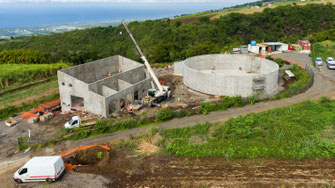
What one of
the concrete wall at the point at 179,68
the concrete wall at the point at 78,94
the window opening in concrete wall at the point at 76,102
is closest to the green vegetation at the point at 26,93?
the window opening in concrete wall at the point at 76,102

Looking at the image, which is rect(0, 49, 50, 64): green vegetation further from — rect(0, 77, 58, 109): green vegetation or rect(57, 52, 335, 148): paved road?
rect(57, 52, 335, 148): paved road

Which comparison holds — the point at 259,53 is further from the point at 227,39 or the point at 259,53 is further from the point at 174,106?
the point at 174,106

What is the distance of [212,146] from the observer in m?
20.0

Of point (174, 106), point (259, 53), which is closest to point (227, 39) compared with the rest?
point (259, 53)

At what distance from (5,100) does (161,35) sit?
49427 mm

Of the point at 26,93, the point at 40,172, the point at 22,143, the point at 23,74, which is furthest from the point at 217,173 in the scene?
the point at 23,74

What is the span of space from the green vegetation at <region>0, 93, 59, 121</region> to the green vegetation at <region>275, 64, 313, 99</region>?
29.3 metres

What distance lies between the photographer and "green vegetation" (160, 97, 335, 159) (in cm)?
1886

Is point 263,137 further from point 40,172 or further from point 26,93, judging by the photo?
point 26,93

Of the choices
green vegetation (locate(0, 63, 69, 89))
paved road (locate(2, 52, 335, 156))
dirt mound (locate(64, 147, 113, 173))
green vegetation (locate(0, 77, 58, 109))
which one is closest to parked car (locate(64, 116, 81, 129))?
paved road (locate(2, 52, 335, 156))

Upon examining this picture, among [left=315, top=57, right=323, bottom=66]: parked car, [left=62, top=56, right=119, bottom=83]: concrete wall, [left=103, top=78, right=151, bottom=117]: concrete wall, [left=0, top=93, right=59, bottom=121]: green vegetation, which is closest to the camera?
[left=103, top=78, right=151, bottom=117]: concrete wall

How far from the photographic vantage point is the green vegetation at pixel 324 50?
1852 inches

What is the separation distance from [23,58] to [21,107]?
30151 millimetres

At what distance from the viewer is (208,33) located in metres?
74.9
